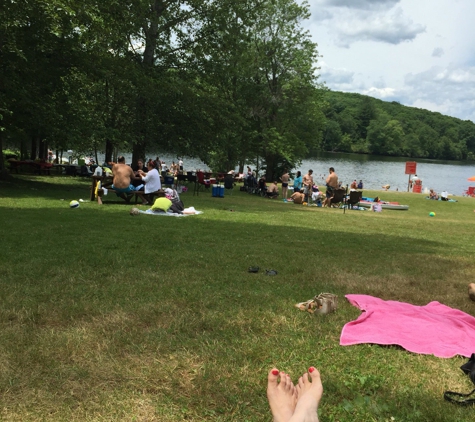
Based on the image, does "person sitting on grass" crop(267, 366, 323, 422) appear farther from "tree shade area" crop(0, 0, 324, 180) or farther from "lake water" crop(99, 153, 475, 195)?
"lake water" crop(99, 153, 475, 195)

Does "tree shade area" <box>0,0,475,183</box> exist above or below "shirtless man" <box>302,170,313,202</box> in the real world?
above

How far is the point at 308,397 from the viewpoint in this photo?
8.25 feet

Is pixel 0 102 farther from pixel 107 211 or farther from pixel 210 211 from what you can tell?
pixel 210 211

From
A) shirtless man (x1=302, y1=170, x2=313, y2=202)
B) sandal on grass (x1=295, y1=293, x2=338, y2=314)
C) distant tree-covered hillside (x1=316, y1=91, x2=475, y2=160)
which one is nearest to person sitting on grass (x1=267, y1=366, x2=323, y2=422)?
sandal on grass (x1=295, y1=293, x2=338, y2=314)

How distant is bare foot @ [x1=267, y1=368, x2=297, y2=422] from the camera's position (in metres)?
2.40

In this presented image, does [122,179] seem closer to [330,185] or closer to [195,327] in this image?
[195,327]

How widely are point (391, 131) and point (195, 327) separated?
11478 centimetres

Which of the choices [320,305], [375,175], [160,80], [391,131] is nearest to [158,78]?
[160,80]

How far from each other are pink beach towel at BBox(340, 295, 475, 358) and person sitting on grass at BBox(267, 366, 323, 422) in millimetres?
887

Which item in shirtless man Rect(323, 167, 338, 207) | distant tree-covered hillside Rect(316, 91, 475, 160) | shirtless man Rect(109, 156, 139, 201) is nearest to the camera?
shirtless man Rect(109, 156, 139, 201)

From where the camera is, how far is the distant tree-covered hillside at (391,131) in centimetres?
11000

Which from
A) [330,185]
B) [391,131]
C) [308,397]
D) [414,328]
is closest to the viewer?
[308,397]

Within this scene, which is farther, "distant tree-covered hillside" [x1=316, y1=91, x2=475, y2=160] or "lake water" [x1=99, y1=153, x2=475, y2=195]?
"distant tree-covered hillside" [x1=316, y1=91, x2=475, y2=160]

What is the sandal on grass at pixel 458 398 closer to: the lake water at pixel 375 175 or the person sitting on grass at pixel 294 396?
the person sitting on grass at pixel 294 396
